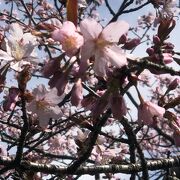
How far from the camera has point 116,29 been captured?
1654mm

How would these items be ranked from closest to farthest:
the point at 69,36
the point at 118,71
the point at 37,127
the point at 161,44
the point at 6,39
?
the point at 69,36, the point at 118,71, the point at 161,44, the point at 6,39, the point at 37,127

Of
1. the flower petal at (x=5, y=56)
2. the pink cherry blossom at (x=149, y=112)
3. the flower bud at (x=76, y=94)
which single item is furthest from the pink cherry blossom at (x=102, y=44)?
the flower petal at (x=5, y=56)

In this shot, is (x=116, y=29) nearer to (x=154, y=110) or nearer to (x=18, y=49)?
(x=154, y=110)

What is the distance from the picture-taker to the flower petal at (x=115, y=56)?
148 centimetres

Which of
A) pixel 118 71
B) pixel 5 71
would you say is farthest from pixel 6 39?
pixel 118 71

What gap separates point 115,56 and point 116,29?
0.64 feet

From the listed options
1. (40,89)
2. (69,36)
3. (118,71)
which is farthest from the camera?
(40,89)

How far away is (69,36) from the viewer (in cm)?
142

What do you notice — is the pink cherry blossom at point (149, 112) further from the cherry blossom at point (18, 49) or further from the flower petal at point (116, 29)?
the cherry blossom at point (18, 49)

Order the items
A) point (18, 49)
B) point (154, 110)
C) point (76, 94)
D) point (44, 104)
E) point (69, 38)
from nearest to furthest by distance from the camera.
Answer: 1. point (69, 38)
2. point (76, 94)
3. point (154, 110)
4. point (18, 49)
5. point (44, 104)

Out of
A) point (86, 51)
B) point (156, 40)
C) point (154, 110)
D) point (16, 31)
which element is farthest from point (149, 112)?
point (16, 31)

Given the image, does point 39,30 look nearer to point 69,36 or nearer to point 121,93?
point 69,36

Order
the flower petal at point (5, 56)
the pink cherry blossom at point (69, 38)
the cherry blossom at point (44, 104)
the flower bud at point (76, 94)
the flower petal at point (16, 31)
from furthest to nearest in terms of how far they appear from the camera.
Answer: the cherry blossom at point (44, 104)
the flower petal at point (16, 31)
the flower petal at point (5, 56)
the flower bud at point (76, 94)
the pink cherry blossom at point (69, 38)

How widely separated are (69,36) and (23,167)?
3.27ft
